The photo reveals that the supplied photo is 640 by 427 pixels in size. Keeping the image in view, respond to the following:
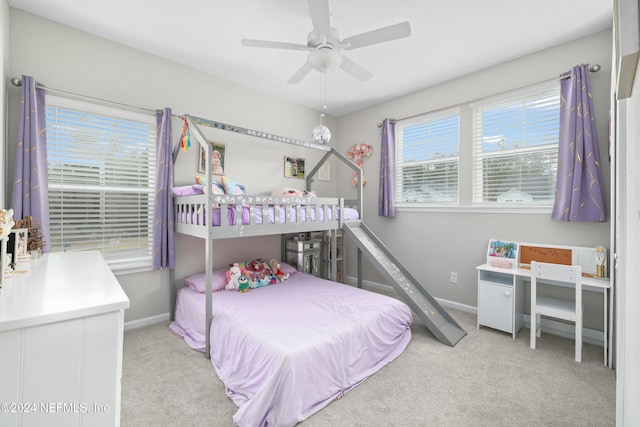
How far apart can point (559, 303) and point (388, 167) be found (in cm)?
229

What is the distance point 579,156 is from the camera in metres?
2.47

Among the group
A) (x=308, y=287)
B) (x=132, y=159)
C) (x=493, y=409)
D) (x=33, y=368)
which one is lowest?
(x=493, y=409)

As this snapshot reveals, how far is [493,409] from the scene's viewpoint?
5.68 ft

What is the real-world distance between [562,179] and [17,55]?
4.68m

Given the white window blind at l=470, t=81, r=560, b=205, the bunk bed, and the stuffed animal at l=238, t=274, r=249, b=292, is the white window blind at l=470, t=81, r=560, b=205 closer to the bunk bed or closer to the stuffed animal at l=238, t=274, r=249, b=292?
the bunk bed

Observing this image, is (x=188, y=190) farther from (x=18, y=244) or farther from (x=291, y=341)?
(x=291, y=341)

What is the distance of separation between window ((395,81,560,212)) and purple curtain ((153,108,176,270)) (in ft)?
9.29

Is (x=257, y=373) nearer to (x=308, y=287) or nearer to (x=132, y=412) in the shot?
(x=132, y=412)

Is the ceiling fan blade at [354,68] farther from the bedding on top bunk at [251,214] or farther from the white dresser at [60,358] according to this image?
the white dresser at [60,358]

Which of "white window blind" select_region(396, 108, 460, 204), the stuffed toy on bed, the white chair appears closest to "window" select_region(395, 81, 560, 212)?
"white window blind" select_region(396, 108, 460, 204)

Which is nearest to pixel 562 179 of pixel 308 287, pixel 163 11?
pixel 308 287

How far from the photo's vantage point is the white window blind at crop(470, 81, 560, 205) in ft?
9.06

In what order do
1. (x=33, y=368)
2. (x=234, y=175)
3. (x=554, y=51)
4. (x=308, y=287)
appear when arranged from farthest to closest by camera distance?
1. (x=234, y=175)
2. (x=308, y=287)
3. (x=554, y=51)
4. (x=33, y=368)

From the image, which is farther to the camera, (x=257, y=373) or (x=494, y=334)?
(x=494, y=334)
